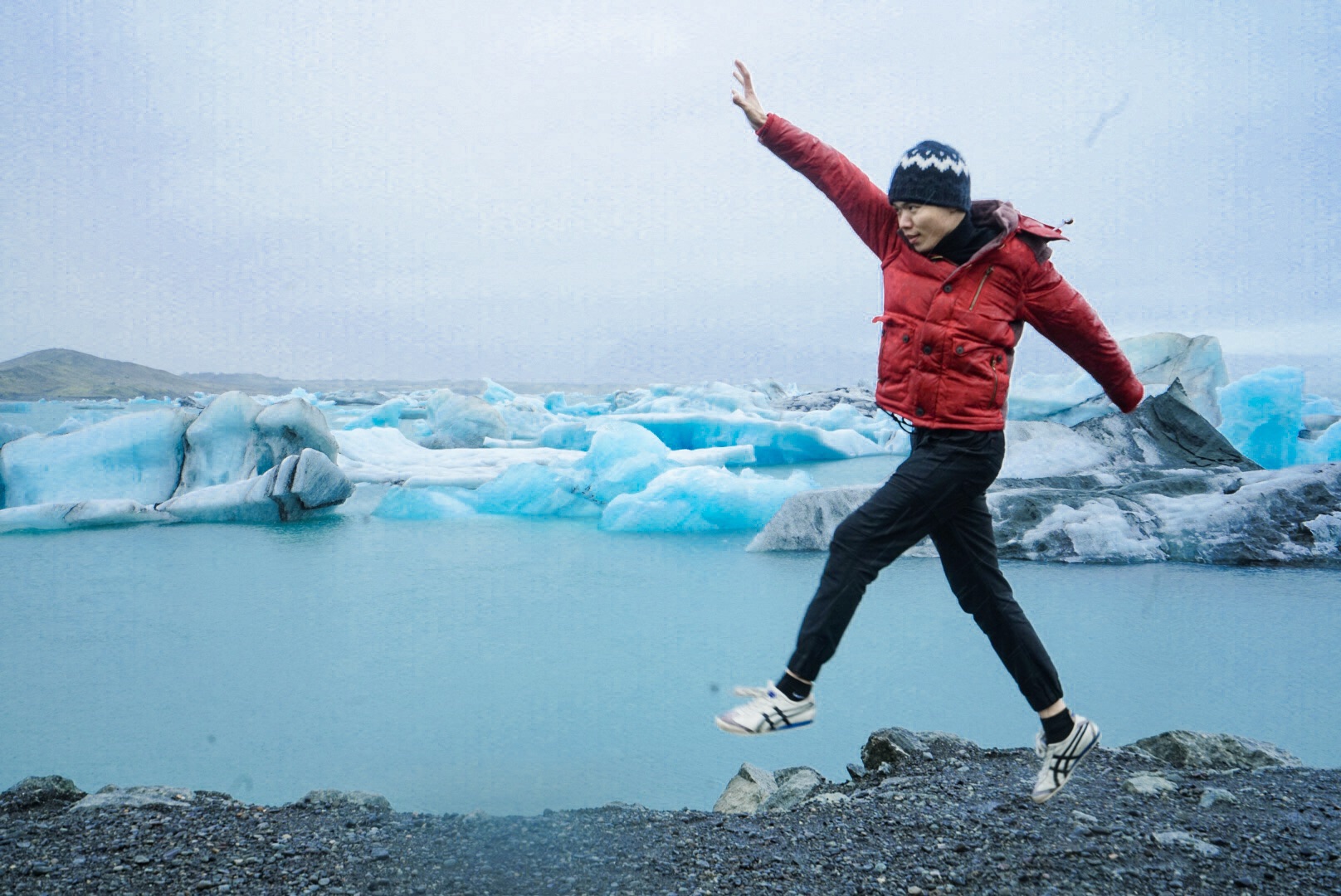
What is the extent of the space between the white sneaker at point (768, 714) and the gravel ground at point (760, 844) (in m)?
0.63

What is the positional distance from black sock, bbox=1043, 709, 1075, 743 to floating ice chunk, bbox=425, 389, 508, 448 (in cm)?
1409

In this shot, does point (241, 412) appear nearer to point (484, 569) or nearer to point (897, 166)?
point (484, 569)

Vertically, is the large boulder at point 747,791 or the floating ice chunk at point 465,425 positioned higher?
the floating ice chunk at point 465,425

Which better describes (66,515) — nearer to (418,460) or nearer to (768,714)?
(418,460)

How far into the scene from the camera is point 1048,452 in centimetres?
765

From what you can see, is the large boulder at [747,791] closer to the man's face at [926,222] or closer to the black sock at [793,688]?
the black sock at [793,688]

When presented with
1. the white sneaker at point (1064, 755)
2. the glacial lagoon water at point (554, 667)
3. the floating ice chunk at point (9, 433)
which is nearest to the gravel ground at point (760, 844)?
the white sneaker at point (1064, 755)

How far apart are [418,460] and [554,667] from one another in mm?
8801

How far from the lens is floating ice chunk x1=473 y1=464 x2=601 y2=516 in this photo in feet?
27.7

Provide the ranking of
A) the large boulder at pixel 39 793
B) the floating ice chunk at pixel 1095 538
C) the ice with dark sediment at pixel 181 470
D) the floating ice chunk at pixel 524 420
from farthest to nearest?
the floating ice chunk at pixel 524 420
the ice with dark sediment at pixel 181 470
the floating ice chunk at pixel 1095 538
the large boulder at pixel 39 793

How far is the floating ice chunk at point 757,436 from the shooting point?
40.3ft

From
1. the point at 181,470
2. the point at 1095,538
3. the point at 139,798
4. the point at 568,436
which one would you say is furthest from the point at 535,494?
the point at 139,798

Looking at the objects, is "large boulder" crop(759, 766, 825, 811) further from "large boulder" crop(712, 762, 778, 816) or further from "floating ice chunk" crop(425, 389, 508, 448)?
"floating ice chunk" crop(425, 389, 508, 448)

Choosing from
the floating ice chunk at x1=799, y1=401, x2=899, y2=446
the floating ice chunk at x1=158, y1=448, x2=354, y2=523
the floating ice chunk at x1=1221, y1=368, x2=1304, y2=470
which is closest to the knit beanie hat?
the floating ice chunk at x1=158, y1=448, x2=354, y2=523
